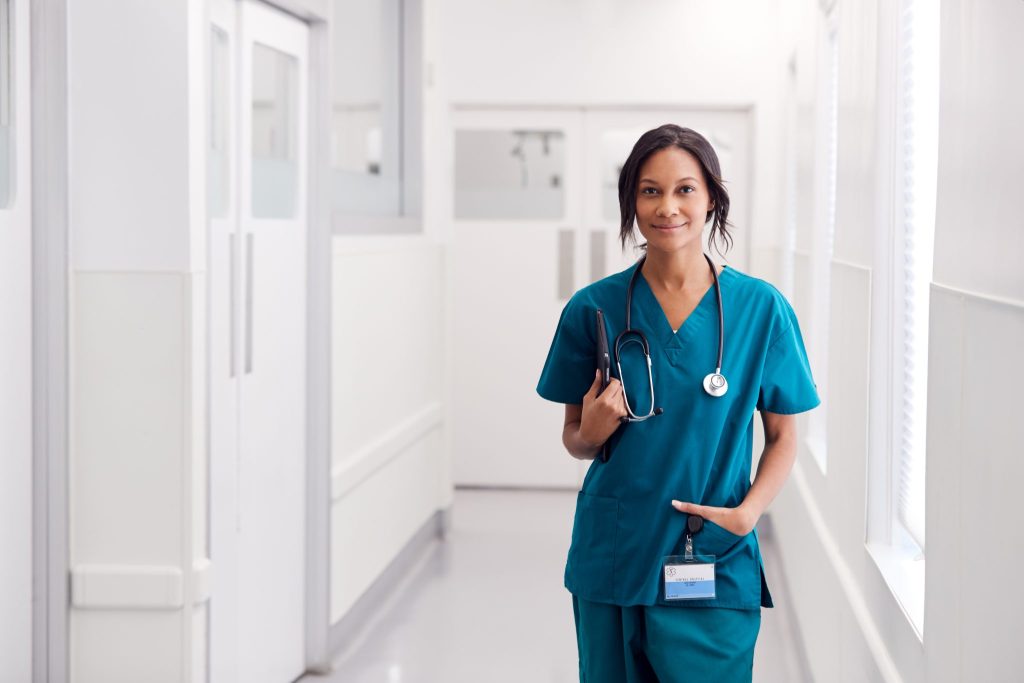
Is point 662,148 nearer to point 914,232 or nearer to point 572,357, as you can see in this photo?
point 572,357

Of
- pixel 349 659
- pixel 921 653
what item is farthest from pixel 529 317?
pixel 921 653

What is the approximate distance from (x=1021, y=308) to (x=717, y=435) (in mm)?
668

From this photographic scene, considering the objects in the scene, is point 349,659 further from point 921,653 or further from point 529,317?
point 529,317

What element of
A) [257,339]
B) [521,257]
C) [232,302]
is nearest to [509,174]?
[521,257]

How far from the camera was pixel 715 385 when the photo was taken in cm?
205

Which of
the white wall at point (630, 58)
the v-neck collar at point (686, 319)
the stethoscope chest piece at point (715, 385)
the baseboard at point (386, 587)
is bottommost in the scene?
the baseboard at point (386, 587)

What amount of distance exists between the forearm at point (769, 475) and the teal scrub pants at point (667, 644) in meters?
0.17

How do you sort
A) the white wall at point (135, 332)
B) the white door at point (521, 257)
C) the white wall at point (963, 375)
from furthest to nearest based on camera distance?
the white door at point (521, 257)
the white wall at point (135, 332)
the white wall at point (963, 375)

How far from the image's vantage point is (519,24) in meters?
6.58

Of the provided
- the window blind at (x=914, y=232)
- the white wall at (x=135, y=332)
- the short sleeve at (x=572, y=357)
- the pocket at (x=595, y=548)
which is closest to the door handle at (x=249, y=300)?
the white wall at (x=135, y=332)

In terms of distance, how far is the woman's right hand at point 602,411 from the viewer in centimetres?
202

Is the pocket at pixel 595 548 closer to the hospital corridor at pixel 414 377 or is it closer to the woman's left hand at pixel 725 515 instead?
the hospital corridor at pixel 414 377

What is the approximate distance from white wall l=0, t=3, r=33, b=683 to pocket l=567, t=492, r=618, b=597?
1.25 m

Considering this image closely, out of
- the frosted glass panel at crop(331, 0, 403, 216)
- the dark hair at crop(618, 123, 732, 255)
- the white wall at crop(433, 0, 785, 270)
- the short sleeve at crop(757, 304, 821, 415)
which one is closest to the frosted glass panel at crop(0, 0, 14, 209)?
the dark hair at crop(618, 123, 732, 255)
